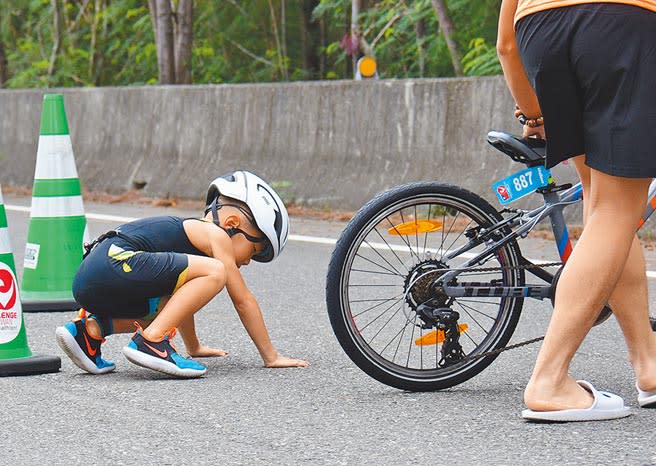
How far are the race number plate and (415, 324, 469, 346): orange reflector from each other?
47 cm

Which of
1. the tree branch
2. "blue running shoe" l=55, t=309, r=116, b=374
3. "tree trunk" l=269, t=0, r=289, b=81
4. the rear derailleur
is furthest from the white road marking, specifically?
the tree branch

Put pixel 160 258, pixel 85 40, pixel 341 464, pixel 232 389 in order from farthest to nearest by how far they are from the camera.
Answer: pixel 85 40 → pixel 160 258 → pixel 232 389 → pixel 341 464

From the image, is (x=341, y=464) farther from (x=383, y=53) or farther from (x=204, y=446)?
(x=383, y=53)

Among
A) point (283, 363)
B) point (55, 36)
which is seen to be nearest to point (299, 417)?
point (283, 363)

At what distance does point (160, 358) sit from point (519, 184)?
56.1 inches

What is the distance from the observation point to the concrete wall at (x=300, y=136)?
33.7ft

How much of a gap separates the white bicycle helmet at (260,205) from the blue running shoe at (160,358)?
513 mm

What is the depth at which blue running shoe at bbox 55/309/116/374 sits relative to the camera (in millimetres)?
5090

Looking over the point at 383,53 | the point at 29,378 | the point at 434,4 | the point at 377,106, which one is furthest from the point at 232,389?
the point at 383,53

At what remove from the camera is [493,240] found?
4703 mm

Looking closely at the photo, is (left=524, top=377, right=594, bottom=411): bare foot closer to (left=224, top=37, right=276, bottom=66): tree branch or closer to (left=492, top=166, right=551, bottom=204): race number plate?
(left=492, top=166, right=551, bottom=204): race number plate

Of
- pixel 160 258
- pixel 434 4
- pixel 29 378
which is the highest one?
pixel 434 4

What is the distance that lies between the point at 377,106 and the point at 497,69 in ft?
8.86

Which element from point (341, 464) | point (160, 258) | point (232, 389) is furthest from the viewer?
point (160, 258)
